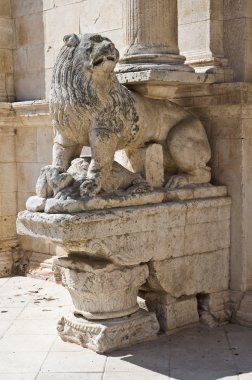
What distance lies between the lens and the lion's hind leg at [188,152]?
6.13 metres

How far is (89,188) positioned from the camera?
17.7 ft

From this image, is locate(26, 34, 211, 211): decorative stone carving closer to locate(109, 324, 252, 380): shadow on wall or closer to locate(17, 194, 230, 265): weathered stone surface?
locate(17, 194, 230, 265): weathered stone surface

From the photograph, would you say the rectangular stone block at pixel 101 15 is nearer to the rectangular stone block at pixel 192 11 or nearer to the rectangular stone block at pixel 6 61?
the rectangular stone block at pixel 192 11

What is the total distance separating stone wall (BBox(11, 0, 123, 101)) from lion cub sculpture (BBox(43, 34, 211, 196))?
1.88 metres

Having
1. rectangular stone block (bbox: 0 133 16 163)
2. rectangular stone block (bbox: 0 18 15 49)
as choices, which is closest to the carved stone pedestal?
rectangular stone block (bbox: 0 133 16 163)

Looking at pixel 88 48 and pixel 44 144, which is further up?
pixel 88 48

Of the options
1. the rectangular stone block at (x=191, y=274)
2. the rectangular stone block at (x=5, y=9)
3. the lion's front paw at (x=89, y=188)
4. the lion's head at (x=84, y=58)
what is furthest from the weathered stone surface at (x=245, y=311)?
the rectangular stone block at (x=5, y=9)

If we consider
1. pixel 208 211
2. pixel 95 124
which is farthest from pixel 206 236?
pixel 95 124

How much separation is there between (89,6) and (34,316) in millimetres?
3676

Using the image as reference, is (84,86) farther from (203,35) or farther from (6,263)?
(6,263)

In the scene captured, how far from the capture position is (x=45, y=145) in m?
8.39

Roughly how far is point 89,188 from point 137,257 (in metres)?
0.75

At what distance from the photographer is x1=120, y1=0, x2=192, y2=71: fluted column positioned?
19.6 ft

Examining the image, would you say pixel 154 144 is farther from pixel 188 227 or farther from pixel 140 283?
pixel 140 283
